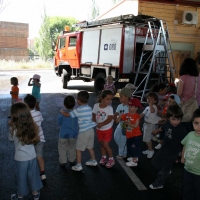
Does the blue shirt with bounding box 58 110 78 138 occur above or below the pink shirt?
below

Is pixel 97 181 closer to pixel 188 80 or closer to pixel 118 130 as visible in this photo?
pixel 118 130

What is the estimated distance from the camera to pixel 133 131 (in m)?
4.67

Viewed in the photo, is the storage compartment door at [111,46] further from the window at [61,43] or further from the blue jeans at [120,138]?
the blue jeans at [120,138]

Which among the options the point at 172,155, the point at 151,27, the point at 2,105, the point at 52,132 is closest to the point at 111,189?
the point at 172,155

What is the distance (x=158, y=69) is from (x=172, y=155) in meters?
7.66

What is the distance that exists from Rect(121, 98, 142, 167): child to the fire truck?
5707 mm

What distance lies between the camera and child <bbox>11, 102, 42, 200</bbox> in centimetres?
316

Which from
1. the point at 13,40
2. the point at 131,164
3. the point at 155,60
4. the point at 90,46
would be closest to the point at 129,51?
the point at 155,60

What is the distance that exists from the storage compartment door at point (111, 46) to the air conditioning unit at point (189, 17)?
5.63 m

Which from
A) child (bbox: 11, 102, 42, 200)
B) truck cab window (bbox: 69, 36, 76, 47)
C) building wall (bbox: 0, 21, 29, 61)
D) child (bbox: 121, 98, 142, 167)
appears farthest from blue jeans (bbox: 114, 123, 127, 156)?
building wall (bbox: 0, 21, 29, 61)

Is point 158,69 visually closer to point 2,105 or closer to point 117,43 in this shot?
point 117,43

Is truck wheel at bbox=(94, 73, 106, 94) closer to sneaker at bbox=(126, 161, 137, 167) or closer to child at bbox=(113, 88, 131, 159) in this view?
child at bbox=(113, 88, 131, 159)

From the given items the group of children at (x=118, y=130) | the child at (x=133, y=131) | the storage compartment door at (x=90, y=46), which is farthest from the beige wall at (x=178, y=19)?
the child at (x=133, y=131)

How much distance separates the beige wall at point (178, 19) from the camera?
14.9 meters
